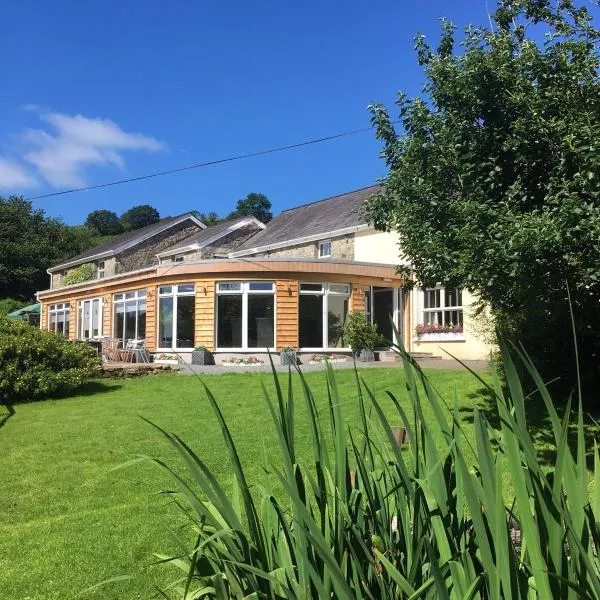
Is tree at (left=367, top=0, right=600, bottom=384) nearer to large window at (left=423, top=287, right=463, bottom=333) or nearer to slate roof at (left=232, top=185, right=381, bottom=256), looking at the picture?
large window at (left=423, top=287, right=463, bottom=333)

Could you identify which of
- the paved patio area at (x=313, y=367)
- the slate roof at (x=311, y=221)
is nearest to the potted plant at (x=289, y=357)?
the paved patio area at (x=313, y=367)

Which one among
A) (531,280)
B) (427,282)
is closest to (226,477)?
(427,282)

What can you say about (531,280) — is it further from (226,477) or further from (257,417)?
(257,417)

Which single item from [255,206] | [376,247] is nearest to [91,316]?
[376,247]

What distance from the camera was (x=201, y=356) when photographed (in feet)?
58.4

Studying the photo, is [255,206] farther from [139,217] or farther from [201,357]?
[201,357]

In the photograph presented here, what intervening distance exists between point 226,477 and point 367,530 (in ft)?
14.6

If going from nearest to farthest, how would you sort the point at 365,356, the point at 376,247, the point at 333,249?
the point at 365,356 < the point at 376,247 < the point at 333,249

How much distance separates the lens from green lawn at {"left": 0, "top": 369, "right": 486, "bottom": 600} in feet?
12.9

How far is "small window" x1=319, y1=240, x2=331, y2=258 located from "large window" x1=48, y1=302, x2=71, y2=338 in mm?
12207

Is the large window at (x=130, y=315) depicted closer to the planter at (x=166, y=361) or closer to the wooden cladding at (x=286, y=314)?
the planter at (x=166, y=361)

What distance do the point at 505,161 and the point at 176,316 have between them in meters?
14.8

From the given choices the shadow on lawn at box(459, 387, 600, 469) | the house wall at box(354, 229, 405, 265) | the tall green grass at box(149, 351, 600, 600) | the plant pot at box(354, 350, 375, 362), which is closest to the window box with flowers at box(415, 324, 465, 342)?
the plant pot at box(354, 350, 375, 362)

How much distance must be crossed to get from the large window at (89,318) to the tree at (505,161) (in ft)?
67.5
